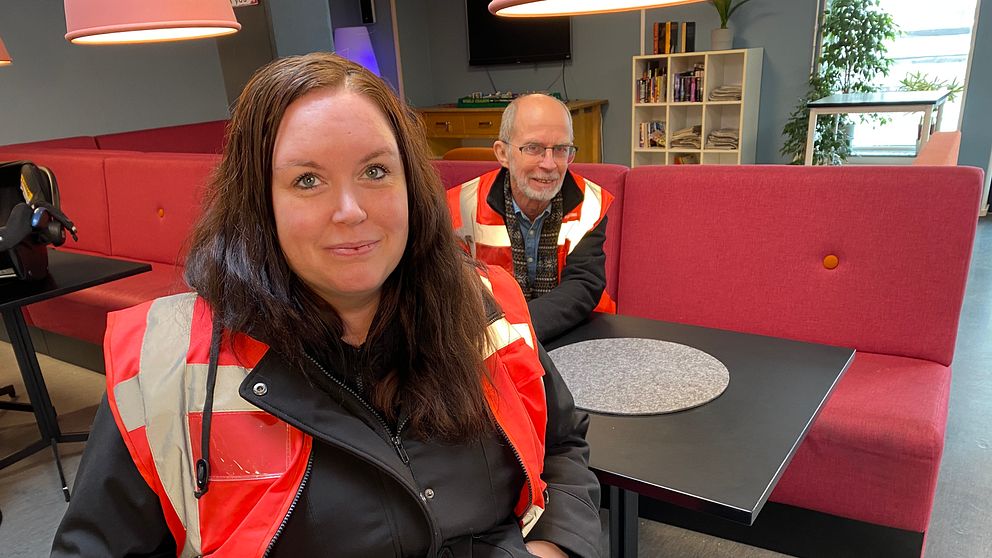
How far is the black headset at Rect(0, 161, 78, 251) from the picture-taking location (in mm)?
2102

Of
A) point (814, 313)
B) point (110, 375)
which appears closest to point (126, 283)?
point (110, 375)

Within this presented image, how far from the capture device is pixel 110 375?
785 mm

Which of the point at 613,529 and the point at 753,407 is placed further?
the point at 613,529

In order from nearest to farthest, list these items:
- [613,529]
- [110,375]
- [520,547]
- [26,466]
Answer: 1. [110,375]
2. [520,547]
3. [613,529]
4. [26,466]

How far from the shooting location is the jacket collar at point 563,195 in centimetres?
193

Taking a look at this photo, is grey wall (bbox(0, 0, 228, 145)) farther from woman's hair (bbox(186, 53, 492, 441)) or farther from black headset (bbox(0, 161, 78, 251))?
woman's hair (bbox(186, 53, 492, 441))

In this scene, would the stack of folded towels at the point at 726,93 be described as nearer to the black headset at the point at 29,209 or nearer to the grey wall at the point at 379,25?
the grey wall at the point at 379,25

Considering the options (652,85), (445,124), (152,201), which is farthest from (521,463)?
(445,124)

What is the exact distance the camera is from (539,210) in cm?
195

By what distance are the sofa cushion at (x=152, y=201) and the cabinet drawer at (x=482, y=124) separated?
3.10 metres

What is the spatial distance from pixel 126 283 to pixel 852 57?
5028 millimetres

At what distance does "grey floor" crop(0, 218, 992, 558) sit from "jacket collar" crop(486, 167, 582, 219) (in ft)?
3.22

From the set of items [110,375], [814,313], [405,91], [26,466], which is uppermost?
[405,91]

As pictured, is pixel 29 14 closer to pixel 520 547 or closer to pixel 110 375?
pixel 110 375
